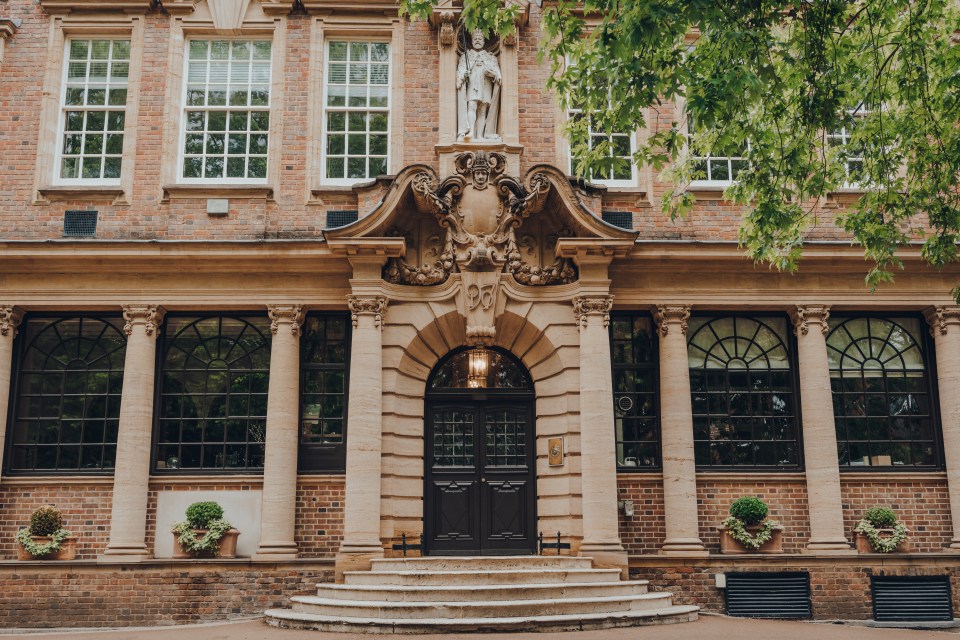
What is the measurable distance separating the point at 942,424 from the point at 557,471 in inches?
240

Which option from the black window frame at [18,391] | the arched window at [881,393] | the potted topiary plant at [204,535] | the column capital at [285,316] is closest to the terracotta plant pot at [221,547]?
the potted topiary plant at [204,535]

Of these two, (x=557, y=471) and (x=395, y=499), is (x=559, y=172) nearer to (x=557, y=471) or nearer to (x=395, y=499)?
(x=557, y=471)

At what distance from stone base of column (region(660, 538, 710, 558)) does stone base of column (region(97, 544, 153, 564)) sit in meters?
7.48

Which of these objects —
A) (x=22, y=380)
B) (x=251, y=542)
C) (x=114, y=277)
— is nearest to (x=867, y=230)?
(x=251, y=542)

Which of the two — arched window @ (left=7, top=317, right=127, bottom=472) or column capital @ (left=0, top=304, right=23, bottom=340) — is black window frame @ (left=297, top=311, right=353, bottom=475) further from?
column capital @ (left=0, top=304, right=23, bottom=340)

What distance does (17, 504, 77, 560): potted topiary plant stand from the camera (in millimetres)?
12398

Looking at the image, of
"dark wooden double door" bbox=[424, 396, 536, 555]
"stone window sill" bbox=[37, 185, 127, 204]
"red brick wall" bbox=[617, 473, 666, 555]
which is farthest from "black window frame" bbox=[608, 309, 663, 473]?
"stone window sill" bbox=[37, 185, 127, 204]

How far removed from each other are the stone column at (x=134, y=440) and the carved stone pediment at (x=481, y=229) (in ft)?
10.7

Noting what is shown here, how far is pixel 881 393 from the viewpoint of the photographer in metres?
13.8

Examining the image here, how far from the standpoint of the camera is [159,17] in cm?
1423

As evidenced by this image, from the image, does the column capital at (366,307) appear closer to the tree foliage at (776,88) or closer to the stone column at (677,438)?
the tree foliage at (776,88)

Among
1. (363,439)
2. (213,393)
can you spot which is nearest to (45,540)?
(213,393)

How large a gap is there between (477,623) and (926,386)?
8678 millimetres

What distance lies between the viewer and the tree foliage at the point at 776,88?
29.0ft
